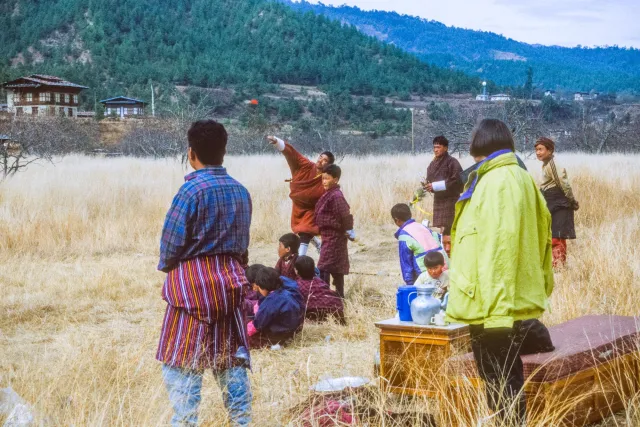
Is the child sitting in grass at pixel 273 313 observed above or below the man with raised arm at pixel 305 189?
below

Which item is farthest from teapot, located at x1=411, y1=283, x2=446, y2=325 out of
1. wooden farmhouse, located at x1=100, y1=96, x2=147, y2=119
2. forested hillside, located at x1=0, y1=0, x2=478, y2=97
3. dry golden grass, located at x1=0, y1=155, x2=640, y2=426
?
forested hillside, located at x1=0, y1=0, x2=478, y2=97

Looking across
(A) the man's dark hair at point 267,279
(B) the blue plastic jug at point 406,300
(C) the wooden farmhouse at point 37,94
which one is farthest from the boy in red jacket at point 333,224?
(C) the wooden farmhouse at point 37,94

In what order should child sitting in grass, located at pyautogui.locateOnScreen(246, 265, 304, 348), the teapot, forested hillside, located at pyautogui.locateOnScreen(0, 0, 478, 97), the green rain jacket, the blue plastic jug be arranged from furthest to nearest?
forested hillside, located at pyautogui.locateOnScreen(0, 0, 478, 97) < child sitting in grass, located at pyautogui.locateOnScreen(246, 265, 304, 348) < the blue plastic jug < the teapot < the green rain jacket

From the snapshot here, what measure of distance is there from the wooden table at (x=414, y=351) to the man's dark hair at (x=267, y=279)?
5.70 feet

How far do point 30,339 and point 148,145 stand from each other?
1332 inches

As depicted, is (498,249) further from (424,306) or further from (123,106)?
(123,106)

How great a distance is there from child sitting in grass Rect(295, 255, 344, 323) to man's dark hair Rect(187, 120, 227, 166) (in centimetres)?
340

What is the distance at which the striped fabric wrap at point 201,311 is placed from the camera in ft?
11.1

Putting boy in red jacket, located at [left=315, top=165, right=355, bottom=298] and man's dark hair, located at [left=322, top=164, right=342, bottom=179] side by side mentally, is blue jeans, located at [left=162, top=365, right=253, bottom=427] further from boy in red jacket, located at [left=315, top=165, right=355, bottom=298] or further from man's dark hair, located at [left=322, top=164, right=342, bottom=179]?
man's dark hair, located at [left=322, top=164, right=342, bottom=179]

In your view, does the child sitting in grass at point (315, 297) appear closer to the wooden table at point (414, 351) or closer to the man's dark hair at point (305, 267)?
the man's dark hair at point (305, 267)

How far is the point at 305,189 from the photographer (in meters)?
7.83

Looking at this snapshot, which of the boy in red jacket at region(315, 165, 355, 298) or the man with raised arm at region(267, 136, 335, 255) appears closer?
the boy in red jacket at region(315, 165, 355, 298)

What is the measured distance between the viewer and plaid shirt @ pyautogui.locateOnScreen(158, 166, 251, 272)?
11.0 ft

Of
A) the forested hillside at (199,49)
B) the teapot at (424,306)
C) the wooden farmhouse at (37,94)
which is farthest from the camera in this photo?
the forested hillside at (199,49)
